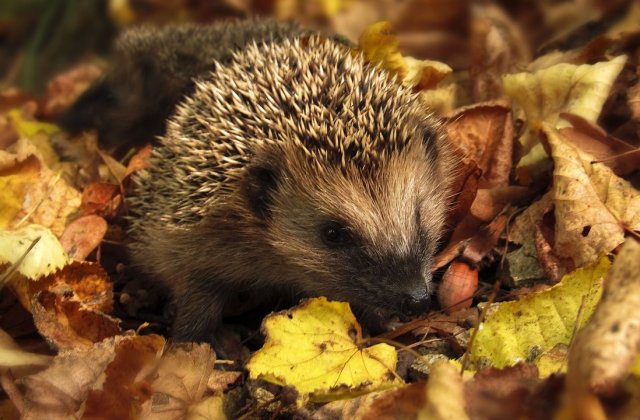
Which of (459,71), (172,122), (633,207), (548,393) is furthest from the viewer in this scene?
(459,71)

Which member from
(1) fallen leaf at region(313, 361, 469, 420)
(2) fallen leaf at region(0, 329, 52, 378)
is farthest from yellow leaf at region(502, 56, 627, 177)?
(2) fallen leaf at region(0, 329, 52, 378)

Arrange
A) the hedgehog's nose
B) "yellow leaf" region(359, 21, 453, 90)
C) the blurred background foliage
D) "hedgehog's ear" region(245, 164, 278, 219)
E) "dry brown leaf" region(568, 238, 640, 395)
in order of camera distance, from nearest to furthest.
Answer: "dry brown leaf" region(568, 238, 640, 395)
the hedgehog's nose
"hedgehog's ear" region(245, 164, 278, 219)
"yellow leaf" region(359, 21, 453, 90)
the blurred background foliage

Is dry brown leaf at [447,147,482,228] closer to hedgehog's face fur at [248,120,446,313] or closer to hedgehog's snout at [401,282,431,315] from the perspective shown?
hedgehog's face fur at [248,120,446,313]

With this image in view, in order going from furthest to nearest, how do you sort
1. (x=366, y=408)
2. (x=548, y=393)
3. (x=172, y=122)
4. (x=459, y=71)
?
(x=459, y=71), (x=172, y=122), (x=366, y=408), (x=548, y=393)

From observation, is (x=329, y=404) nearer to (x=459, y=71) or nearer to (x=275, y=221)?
(x=275, y=221)

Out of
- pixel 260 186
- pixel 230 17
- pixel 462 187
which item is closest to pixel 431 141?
pixel 462 187

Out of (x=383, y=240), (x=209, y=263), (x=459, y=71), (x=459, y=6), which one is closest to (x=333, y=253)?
(x=383, y=240)

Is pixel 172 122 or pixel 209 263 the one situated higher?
pixel 172 122
